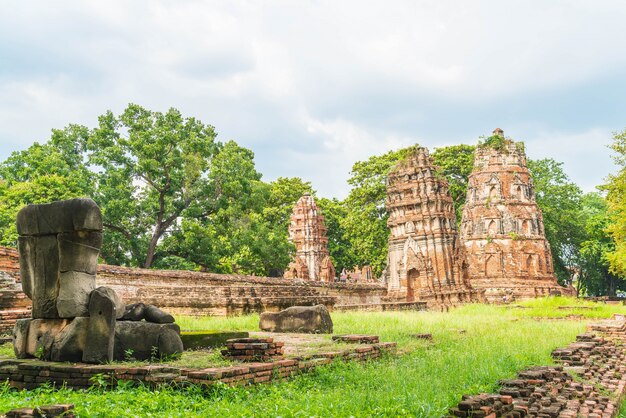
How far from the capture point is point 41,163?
74.1 ft

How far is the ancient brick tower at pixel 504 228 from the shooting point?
3513 cm

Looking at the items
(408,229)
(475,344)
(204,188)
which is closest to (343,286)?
(408,229)

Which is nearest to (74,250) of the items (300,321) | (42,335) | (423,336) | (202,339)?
(42,335)

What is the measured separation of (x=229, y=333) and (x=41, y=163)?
55.5ft

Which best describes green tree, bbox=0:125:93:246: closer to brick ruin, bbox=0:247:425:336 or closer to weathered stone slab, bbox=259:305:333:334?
brick ruin, bbox=0:247:425:336

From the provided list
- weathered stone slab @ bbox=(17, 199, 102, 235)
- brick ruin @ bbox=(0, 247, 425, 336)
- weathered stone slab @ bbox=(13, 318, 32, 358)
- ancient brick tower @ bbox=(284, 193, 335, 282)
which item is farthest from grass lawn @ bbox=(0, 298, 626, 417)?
ancient brick tower @ bbox=(284, 193, 335, 282)

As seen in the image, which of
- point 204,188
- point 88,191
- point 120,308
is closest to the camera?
point 120,308

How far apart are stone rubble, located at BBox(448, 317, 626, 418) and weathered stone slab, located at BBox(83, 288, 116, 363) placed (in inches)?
149

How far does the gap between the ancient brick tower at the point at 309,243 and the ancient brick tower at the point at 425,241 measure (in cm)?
1296

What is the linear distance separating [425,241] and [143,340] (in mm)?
20418

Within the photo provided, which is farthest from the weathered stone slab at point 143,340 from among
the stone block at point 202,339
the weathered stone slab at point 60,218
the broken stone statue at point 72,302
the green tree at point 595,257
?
the green tree at point 595,257

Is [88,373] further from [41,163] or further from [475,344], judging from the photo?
[41,163]

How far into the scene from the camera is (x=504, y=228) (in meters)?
35.8

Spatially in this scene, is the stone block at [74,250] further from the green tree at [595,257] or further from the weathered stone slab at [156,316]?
the green tree at [595,257]
